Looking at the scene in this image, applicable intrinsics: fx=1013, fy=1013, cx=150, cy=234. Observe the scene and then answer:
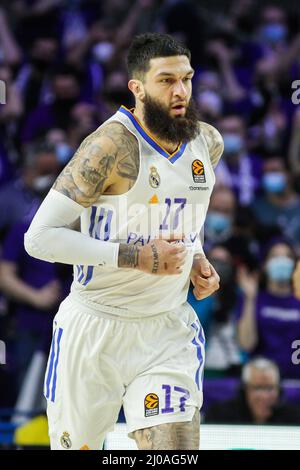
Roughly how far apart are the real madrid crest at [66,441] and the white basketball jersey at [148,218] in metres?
0.68

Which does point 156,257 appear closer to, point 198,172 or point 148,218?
point 148,218

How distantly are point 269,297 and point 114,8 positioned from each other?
18.5 feet

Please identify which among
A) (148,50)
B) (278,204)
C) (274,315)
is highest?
(148,50)

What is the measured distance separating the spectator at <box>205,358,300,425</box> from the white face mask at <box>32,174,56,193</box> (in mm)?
2741

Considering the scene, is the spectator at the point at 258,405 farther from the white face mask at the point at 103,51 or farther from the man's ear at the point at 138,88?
the white face mask at the point at 103,51

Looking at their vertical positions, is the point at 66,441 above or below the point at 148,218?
below

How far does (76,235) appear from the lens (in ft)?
16.1

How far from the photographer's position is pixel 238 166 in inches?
422

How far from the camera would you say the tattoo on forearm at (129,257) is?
4.84 m

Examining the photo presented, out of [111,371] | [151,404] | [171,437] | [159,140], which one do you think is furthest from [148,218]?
[171,437]

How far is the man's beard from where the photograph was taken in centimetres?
509

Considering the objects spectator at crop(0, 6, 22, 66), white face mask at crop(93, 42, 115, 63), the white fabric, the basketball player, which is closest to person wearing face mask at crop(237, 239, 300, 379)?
the basketball player

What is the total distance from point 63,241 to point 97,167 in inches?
15.6

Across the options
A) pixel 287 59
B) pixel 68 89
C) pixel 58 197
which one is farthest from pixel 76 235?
pixel 287 59
